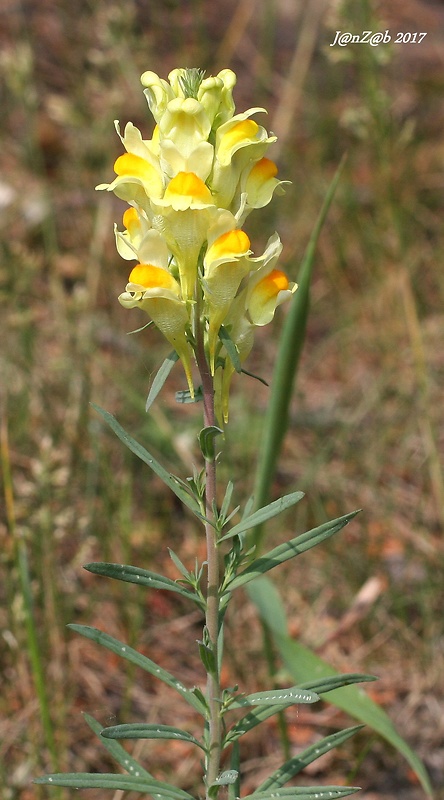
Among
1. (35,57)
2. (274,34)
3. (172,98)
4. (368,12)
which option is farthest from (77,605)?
(274,34)

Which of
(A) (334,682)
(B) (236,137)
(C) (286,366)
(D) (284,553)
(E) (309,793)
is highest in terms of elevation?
(C) (286,366)

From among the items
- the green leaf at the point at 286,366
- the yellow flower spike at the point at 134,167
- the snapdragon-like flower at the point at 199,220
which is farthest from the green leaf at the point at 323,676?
the yellow flower spike at the point at 134,167

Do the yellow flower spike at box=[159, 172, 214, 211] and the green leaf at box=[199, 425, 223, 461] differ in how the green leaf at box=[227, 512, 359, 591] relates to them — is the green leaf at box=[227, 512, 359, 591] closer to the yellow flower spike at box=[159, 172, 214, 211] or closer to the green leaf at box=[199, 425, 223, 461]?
the green leaf at box=[199, 425, 223, 461]

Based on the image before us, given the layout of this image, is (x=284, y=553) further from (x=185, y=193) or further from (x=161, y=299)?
(x=185, y=193)

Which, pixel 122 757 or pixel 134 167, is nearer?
pixel 134 167

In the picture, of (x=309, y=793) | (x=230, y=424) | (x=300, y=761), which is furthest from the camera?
(x=230, y=424)

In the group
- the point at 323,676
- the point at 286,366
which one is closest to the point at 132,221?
the point at 286,366

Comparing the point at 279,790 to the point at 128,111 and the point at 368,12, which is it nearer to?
the point at 368,12

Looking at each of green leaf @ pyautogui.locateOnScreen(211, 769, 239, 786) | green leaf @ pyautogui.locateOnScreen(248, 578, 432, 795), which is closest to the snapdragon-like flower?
Result: green leaf @ pyautogui.locateOnScreen(211, 769, 239, 786)
